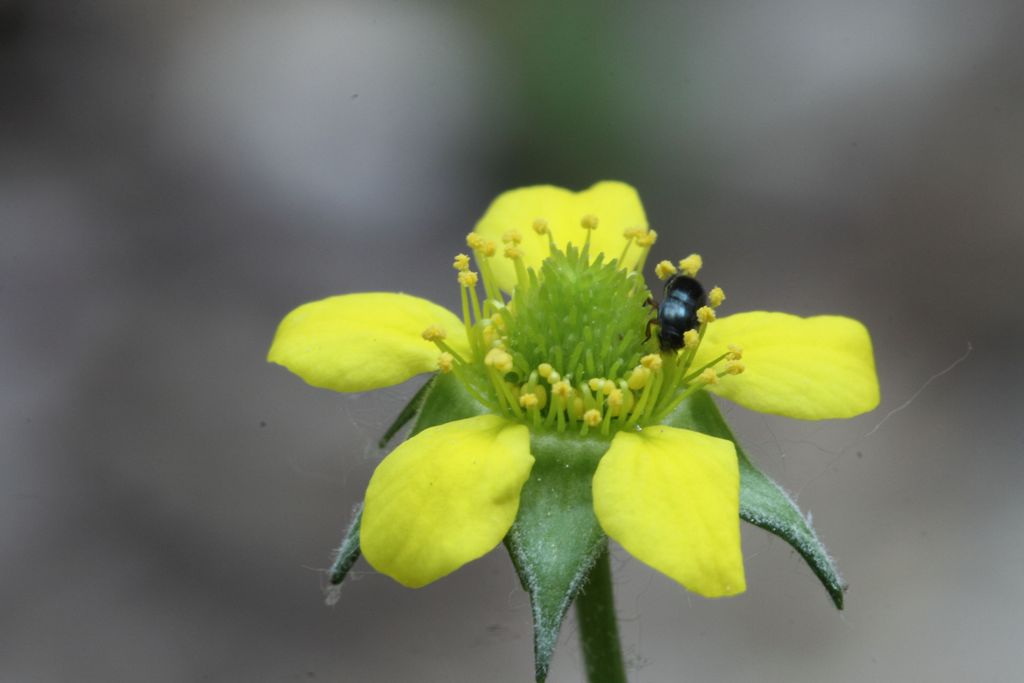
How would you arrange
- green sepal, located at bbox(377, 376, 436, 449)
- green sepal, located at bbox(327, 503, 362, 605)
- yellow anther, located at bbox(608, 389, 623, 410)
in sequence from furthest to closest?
green sepal, located at bbox(377, 376, 436, 449), yellow anther, located at bbox(608, 389, 623, 410), green sepal, located at bbox(327, 503, 362, 605)

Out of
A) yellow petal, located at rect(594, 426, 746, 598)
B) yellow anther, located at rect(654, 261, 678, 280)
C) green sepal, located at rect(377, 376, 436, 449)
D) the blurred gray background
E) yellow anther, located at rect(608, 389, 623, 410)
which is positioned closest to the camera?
yellow petal, located at rect(594, 426, 746, 598)

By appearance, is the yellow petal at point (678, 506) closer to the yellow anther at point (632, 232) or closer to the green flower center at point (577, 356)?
the green flower center at point (577, 356)

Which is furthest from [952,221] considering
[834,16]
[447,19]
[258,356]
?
[258,356]

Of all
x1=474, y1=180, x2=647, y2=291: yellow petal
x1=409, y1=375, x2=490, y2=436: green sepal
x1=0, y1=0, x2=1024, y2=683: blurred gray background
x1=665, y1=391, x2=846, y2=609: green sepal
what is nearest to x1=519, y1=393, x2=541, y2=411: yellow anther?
x1=409, y1=375, x2=490, y2=436: green sepal

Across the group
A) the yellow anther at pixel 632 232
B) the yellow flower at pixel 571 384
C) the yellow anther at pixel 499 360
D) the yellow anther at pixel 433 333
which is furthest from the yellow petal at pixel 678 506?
the yellow anther at pixel 632 232

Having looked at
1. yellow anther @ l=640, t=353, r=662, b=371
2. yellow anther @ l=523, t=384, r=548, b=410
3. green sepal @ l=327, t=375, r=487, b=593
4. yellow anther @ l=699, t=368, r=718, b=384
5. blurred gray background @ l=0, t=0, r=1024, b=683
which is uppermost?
yellow anther @ l=640, t=353, r=662, b=371

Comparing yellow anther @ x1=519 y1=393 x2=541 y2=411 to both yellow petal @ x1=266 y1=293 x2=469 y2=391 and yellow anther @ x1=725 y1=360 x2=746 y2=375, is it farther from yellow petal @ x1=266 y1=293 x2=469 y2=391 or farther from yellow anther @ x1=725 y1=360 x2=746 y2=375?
yellow anther @ x1=725 y1=360 x2=746 y2=375

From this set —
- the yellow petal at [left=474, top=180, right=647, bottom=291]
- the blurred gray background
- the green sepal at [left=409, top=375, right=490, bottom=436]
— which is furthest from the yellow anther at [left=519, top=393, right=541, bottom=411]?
the blurred gray background

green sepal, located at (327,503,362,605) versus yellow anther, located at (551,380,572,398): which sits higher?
yellow anther, located at (551,380,572,398)

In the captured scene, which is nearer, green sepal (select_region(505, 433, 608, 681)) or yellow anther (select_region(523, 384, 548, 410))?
green sepal (select_region(505, 433, 608, 681))
